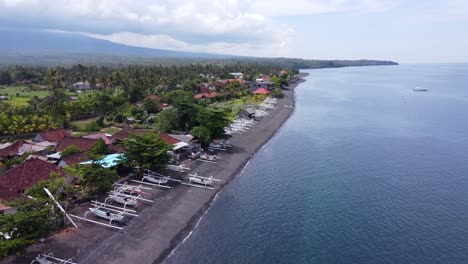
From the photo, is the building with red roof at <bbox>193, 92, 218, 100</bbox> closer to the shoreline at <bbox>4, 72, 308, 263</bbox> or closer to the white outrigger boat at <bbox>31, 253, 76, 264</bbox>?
the shoreline at <bbox>4, 72, 308, 263</bbox>

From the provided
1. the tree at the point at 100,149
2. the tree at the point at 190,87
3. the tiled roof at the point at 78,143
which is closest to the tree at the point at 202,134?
the tree at the point at 100,149

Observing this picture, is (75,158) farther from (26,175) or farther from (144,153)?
(144,153)

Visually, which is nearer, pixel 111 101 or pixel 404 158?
pixel 404 158

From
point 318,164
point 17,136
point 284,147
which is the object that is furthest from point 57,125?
point 318,164

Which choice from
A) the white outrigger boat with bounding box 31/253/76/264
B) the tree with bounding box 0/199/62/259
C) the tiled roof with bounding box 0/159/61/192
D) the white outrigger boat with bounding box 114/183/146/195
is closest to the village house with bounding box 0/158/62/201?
the tiled roof with bounding box 0/159/61/192

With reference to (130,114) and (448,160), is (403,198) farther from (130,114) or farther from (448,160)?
(130,114)
